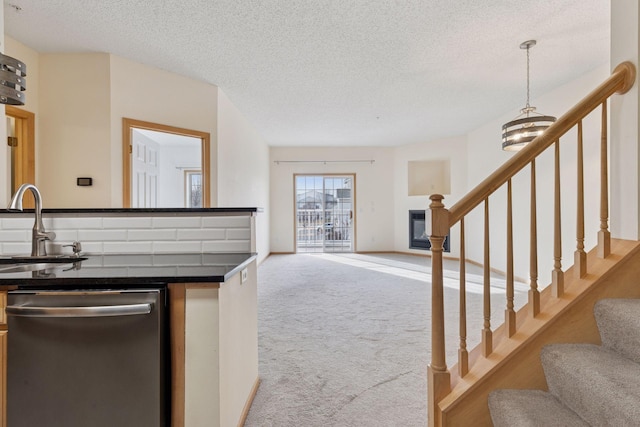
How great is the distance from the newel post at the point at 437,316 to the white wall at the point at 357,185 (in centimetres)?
708

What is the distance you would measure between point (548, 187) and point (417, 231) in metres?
3.77

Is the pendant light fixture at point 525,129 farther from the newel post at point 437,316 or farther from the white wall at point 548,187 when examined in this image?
the newel post at point 437,316

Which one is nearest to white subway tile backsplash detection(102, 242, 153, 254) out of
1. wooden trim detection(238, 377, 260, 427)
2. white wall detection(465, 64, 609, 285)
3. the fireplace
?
wooden trim detection(238, 377, 260, 427)

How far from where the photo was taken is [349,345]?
2.68 metres

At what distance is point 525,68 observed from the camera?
3.77 m

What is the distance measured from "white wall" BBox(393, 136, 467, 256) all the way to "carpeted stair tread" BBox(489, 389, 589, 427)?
6.00 metres

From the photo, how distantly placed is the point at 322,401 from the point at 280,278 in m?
3.55

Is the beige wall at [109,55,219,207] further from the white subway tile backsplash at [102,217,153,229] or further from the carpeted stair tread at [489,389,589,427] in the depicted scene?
the carpeted stair tread at [489,389,589,427]

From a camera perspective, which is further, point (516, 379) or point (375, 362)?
point (375, 362)

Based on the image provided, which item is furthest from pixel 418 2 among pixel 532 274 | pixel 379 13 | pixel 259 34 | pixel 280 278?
pixel 280 278

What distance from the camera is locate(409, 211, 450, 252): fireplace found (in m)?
7.79

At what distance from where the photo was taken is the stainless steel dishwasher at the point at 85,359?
1.15 meters

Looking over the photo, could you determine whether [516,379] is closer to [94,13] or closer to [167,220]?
[167,220]

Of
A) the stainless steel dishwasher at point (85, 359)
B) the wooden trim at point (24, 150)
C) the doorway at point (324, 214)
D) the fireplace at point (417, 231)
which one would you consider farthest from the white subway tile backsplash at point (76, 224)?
the fireplace at point (417, 231)
